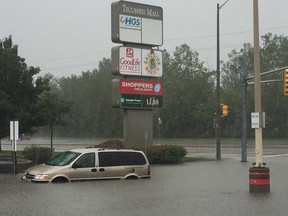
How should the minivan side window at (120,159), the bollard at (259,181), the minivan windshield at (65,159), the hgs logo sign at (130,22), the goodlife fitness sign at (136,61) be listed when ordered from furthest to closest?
the hgs logo sign at (130,22), the goodlife fitness sign at (136,61), the minivan side window at (120,159), the minivan windshield at (65,159), the bollard at (259,181)

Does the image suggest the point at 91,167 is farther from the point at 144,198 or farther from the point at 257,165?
the point at 257,165

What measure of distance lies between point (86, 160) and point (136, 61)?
14598 mm

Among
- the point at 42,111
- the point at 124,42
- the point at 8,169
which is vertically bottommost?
the point at 8,169

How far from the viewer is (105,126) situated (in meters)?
98.8

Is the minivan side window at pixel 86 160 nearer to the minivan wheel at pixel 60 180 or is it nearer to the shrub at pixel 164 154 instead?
the minivan wheel at pixel 60 180

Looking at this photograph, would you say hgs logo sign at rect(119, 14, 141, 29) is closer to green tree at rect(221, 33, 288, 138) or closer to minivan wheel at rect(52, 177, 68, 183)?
minivan wheel at rect(52, 177, 68, 183)

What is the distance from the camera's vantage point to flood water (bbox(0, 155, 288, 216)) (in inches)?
485

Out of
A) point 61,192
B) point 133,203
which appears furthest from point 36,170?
point 133,203

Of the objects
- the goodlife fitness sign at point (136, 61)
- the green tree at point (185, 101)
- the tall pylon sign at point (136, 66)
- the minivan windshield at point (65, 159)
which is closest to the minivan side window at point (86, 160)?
the minivan windshield at point (65, 159)

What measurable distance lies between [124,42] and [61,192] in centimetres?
1824

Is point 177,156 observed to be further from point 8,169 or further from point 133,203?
point 133,203

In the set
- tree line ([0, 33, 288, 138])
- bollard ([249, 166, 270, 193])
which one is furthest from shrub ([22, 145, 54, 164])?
tree line ([0, 33, 288, 138])

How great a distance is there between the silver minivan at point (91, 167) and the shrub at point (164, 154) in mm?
10810

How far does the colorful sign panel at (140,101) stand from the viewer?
3278cm
